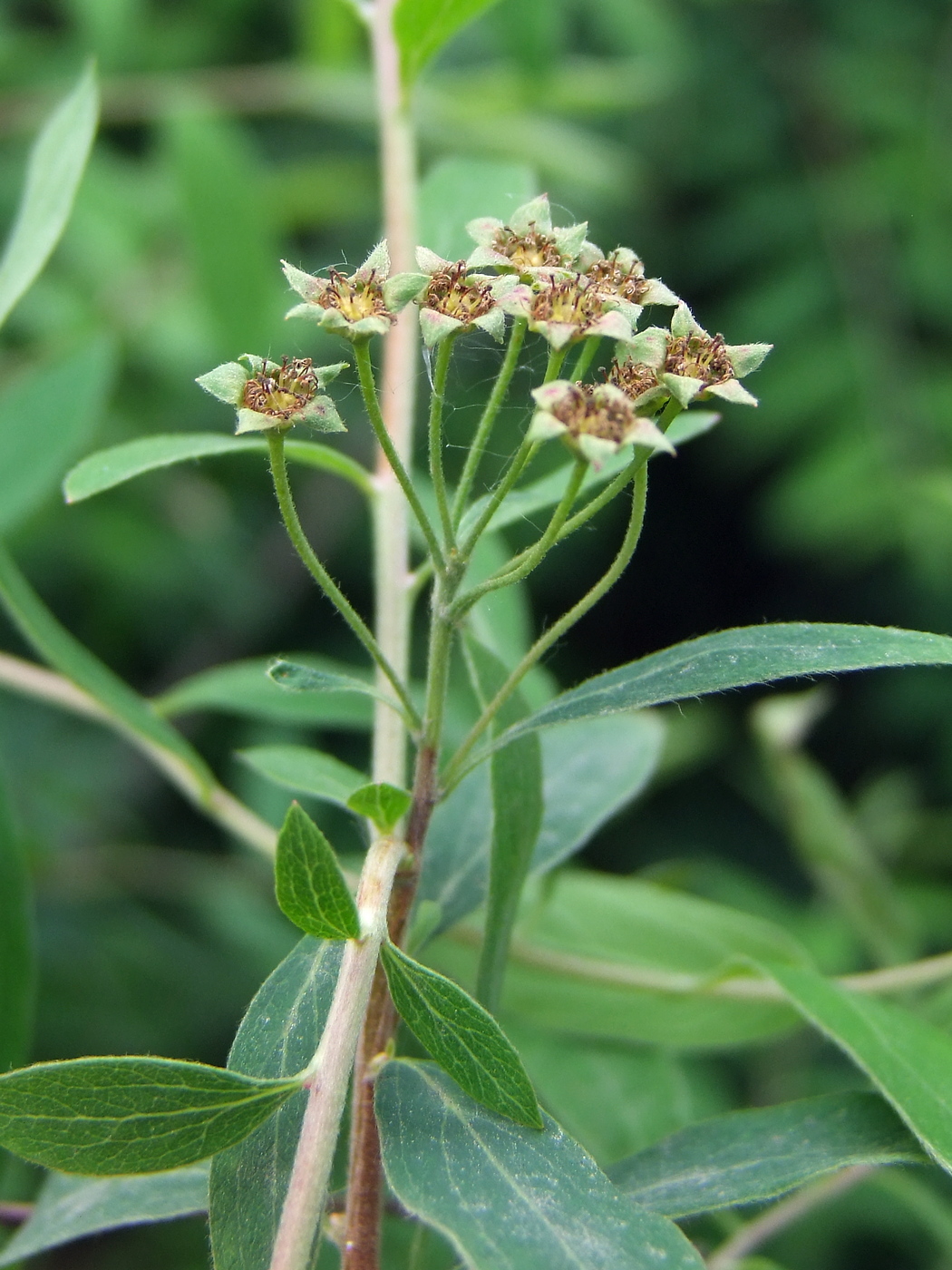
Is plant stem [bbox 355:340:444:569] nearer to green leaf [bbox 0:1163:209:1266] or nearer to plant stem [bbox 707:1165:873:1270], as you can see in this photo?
green leaf [bbox 0:1163:209:1266]

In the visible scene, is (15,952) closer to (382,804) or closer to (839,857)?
(382,804)

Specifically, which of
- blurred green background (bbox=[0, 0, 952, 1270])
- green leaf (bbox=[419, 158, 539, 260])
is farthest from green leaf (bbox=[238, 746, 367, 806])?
blurred green background (bbox=[0, 0, 952, 1270])

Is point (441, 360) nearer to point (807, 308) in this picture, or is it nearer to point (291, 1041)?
point (291, 1041)

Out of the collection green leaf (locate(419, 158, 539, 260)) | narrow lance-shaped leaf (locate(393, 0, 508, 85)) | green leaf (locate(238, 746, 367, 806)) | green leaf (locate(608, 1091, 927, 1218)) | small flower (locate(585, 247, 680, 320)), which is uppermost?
narrow lance-shaped leaf (locate(393, 0, 508, 85))

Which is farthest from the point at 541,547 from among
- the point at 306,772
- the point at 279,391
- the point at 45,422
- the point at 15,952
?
the point at 45,422

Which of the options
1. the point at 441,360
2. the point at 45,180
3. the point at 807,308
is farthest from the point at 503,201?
the point at 807,308
